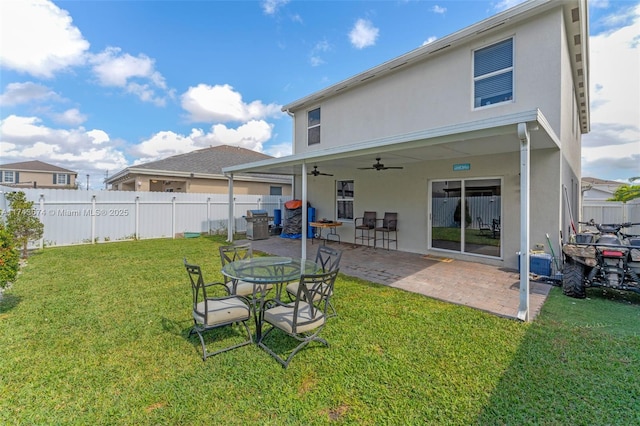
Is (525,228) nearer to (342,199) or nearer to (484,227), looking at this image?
(484,227)

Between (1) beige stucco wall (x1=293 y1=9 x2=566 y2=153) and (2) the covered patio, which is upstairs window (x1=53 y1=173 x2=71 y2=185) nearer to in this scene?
(1) beige stucco wall (x1=293 y1=9 x2=566 y2=153)

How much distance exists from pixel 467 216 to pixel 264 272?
587 cm

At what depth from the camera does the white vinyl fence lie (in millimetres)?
9227

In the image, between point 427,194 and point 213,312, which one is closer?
point 213,312

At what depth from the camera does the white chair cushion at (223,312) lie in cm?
301

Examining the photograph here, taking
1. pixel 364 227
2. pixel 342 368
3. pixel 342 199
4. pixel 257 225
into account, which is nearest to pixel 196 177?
pixel 257 225

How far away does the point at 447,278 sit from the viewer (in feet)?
18.9

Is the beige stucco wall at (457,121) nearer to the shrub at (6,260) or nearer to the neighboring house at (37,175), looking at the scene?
the shrub at (6,260)

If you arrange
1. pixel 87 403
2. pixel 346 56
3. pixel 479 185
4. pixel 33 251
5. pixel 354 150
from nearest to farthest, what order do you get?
pixel 87 403
pixel 354 150
pixel 479 185
pixel 33 251
pixel 346 56

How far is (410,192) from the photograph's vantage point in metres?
8.54

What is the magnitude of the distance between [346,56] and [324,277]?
10724mm

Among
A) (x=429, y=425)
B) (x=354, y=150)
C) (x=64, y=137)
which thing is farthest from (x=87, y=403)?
(x=64, y=137)

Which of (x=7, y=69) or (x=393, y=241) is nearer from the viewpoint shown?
(x=393, y=241)

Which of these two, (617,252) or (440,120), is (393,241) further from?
(617,252)
